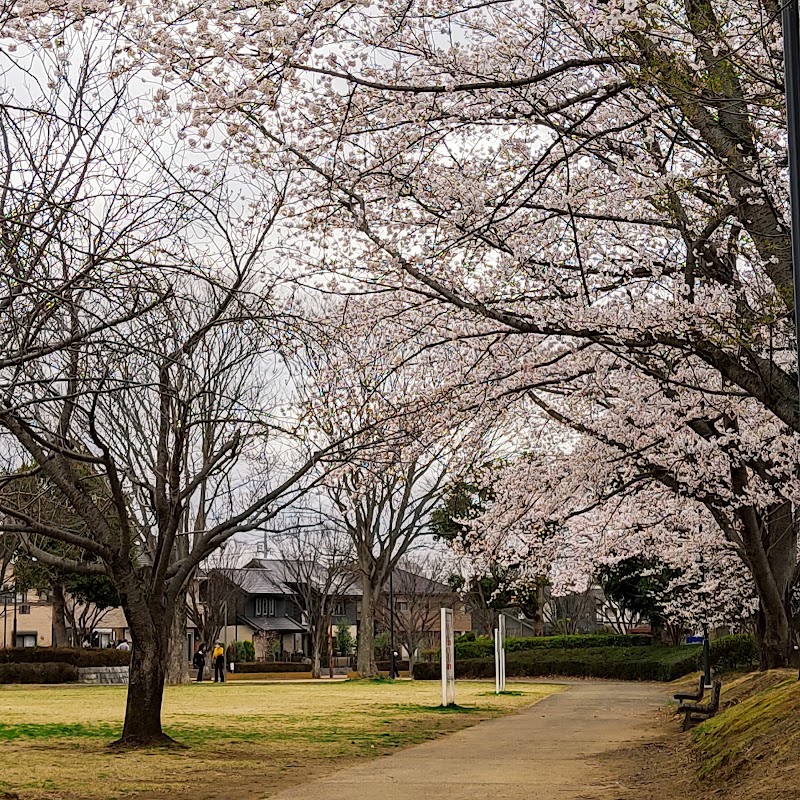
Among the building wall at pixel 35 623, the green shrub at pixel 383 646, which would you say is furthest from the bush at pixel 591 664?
the building wall at pixel 35 623

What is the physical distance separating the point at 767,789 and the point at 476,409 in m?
6.60

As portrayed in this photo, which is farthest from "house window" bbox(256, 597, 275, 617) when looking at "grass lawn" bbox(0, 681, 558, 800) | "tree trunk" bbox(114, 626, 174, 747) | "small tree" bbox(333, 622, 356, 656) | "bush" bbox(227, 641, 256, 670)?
"tree trunk" bbox(114, 626, 174, 747)

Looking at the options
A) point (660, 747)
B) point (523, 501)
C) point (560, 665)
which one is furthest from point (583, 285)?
point (560, 665)

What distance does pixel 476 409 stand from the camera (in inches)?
479

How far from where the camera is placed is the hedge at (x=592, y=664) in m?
32.0

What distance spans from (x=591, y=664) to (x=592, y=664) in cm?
4

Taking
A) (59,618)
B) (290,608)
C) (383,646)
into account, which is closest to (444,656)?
(59,618)

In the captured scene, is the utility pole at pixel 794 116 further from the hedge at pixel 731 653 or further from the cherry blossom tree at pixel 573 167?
the hedge at pixel 731 653

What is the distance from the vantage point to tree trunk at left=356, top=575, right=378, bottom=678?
1337 inches

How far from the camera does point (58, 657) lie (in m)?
32.6

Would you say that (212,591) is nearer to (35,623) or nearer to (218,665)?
(218,665)

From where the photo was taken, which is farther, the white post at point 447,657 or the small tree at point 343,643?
the small tree at point 343,643

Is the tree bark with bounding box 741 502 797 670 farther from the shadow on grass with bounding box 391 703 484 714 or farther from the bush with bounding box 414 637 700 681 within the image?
the bush with bounding box 414 637 700 681

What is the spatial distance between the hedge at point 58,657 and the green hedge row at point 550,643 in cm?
1366
